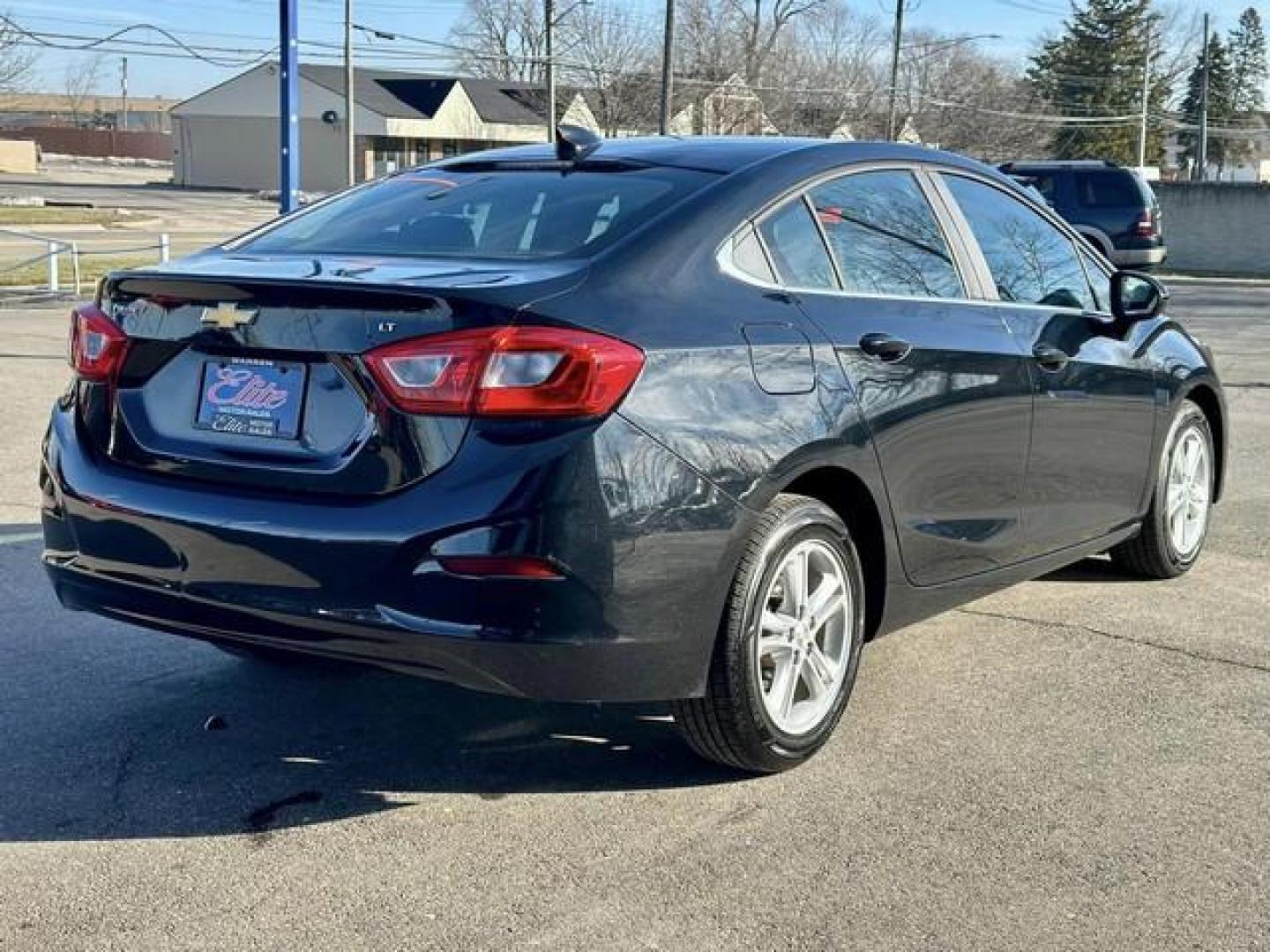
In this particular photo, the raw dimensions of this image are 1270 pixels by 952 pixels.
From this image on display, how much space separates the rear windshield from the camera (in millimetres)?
4121

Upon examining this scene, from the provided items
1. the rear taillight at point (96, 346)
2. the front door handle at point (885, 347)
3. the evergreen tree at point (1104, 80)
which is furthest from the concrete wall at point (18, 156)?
the front door handle at point (885, 347)

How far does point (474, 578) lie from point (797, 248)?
144cm

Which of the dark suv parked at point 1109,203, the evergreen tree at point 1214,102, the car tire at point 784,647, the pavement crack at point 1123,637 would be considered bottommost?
the pavement crack at point 1123,637

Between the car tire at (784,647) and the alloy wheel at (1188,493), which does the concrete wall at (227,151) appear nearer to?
the alloy wheel at (1188,493)

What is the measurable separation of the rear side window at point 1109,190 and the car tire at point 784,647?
21.0 meters

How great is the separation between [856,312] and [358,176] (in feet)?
224

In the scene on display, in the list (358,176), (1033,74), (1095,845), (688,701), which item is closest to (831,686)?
(688,701)

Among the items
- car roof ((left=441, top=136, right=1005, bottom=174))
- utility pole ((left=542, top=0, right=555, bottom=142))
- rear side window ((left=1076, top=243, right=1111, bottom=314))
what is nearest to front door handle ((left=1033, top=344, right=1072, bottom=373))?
rear side window ((left=1076, top=243, right=1111, bottom=314))

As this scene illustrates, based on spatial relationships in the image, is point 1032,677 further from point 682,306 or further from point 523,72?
point 523,72

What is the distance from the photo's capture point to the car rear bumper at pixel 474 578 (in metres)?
3.47

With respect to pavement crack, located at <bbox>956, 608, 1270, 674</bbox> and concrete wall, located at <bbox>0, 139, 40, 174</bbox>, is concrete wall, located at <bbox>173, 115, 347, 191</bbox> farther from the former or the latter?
pavement crack, located at <bbox>956, 608, 1270, 674</bbox>

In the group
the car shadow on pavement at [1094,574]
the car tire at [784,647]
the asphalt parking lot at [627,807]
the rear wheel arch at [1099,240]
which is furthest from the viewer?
the rear wheel arch at [1099,240]

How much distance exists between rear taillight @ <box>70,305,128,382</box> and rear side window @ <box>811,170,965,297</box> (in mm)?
1949

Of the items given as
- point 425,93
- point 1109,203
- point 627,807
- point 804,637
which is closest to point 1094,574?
point 804,637
